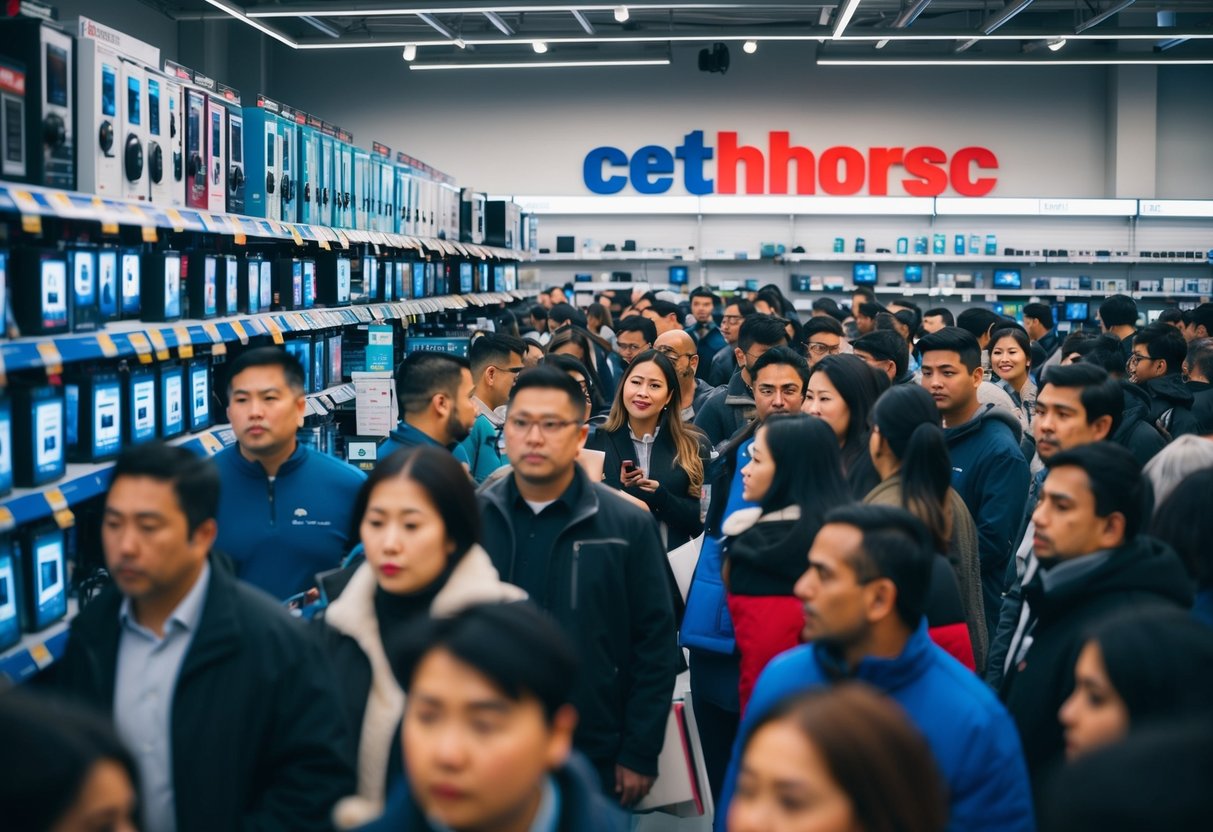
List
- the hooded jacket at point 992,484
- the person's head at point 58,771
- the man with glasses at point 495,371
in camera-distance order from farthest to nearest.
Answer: the man with glasses at point 495,371, the hooded jacket at point 992,484, the person's head at point 58,771

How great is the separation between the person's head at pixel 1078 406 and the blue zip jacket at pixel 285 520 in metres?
2.21

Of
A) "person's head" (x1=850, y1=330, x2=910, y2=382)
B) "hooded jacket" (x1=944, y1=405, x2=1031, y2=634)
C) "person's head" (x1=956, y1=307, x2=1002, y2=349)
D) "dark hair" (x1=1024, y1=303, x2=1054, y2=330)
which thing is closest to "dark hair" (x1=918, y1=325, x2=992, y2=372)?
"hooded jacket" (x1=944, y1=405, x2=1031, y2=634)

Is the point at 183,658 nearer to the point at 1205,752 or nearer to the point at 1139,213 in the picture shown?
the point at 1205,752

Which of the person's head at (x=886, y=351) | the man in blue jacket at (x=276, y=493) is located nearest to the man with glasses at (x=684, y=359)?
the person's head at (x=886, y=351)

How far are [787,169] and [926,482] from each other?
1501 centimetres

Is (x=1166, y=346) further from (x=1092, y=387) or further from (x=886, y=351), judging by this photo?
(x=1092, y=387)

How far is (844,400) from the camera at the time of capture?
13.8 feet

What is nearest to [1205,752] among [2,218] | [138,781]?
[138,781]

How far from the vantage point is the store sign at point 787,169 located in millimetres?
17672

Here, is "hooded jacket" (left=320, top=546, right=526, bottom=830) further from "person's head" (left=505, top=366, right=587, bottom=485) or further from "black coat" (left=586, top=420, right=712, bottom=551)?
"black coat" (left=586, top=420, right=712, bottom=551)

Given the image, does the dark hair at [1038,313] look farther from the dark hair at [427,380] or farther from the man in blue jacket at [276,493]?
the man in blue jacket at [276,493]

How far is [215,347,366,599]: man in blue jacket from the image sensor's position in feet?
11.2

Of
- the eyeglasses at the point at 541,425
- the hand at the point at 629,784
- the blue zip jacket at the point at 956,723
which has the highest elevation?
the eyeglasses at the point at 541,425

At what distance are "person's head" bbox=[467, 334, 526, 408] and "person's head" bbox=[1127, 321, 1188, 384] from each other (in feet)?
9.75
